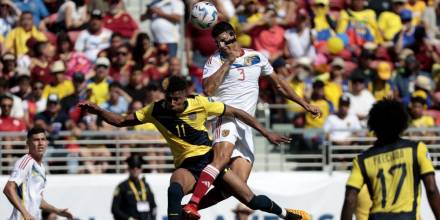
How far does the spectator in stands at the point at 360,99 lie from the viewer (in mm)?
20281

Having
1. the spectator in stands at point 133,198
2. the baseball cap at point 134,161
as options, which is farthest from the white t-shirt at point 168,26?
the baseball cap at point 134,161

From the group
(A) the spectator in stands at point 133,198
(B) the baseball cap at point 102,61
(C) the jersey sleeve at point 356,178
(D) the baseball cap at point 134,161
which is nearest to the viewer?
(C) the jersey sleeve at point 356,178

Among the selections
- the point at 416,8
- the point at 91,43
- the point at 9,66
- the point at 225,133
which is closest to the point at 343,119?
the point at 416,8

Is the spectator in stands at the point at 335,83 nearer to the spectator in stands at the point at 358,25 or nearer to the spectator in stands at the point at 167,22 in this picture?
the spectator in stands at the point at 358,25

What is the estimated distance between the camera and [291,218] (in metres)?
14.4

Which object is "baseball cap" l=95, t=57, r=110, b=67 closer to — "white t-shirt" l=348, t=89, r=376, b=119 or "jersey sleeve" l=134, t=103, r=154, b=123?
"white t-shirt" l=348, t=89, r=376, b=119

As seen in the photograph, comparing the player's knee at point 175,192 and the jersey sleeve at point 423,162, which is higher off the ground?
the jersey sleeve at point 423,162

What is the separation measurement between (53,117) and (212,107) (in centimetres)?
637

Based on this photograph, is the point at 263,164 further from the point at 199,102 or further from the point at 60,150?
the point at 199,102

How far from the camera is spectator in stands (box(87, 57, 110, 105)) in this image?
2030 centimetres

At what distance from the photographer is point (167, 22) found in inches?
854

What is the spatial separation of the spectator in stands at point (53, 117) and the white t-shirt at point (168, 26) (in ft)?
8.61

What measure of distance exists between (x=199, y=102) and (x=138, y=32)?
8.24 metres

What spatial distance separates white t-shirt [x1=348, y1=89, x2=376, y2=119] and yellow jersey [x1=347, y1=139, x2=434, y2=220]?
398 inches
